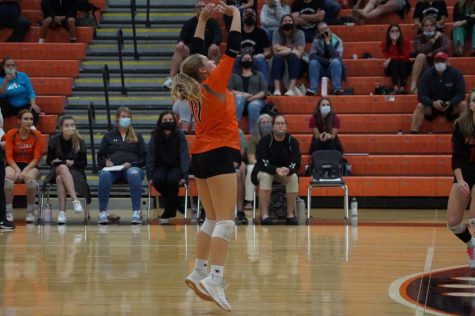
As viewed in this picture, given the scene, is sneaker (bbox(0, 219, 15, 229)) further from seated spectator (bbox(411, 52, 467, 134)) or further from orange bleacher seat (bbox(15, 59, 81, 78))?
seated spectator (bbox(411, 52, 467, 134))

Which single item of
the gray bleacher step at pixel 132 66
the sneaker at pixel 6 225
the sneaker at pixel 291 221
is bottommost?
the sneaker at pixel 291 221

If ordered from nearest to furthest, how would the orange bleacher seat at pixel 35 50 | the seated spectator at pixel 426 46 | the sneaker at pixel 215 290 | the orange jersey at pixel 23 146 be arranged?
the sneaker at pixel 215 290, the orange jersey at pixel 23 146, the seated spectator at pixel 426 46, the orange bleacher seat at pixel 35 50

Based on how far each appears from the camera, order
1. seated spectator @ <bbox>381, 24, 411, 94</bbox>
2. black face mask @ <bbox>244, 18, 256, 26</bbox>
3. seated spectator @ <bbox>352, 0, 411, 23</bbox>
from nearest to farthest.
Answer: seated spectator @ <bbox>381, 24, 411, 94</bbox> < black face mask @ <bbox>244, 18, 256, 26</bbox> < seated spectator @ <bbox>352, 0, 411, 23</bbox>

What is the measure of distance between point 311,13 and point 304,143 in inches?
114

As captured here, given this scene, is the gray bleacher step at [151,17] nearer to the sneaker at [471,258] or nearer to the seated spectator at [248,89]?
the seated spectator at [248,89]

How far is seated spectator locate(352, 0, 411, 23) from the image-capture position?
1684 cm

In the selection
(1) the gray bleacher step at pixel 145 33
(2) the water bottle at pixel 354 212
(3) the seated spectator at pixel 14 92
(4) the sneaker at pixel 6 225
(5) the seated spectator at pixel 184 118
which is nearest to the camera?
(4) the sneaker at pixel 6 225

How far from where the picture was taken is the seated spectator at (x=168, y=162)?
1250cm

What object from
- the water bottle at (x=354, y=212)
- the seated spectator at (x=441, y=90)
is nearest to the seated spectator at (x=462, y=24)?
the seated spectator at (x=441, y=90)

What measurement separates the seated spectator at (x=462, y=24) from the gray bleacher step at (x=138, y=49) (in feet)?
15.7

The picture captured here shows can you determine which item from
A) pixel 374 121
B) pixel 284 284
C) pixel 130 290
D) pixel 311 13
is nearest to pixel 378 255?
pixel 284 284

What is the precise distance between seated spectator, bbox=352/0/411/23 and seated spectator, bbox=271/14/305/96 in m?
1.60

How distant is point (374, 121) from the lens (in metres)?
15.1

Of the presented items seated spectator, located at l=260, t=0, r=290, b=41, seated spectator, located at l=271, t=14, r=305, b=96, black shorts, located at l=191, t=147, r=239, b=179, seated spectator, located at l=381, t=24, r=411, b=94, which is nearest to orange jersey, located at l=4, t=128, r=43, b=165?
seated spectator, located at l=271, t=14, r=305, b=96
